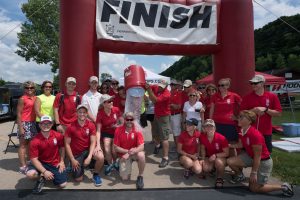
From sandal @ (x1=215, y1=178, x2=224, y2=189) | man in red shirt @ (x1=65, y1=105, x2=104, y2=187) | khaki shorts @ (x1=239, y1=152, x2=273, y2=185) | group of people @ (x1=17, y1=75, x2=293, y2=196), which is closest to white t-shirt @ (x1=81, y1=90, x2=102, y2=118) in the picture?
group of people @ (x1=17, y1=75, x2=293, y2=196)

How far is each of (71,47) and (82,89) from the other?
830mm

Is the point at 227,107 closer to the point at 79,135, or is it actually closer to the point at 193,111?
the point at 193,111

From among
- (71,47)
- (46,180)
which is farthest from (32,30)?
(46,180)

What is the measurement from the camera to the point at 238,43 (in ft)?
21.5

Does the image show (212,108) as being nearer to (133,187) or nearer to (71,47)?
(133,187)

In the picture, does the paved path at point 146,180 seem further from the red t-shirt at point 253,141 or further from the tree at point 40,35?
the tree at point 40,35

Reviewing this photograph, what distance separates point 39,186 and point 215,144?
8.57 ft

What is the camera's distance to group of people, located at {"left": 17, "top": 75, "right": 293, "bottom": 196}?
4.45 metres

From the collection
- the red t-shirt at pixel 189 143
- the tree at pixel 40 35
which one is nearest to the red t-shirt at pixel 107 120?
the red t-shirt at pixel 189 143

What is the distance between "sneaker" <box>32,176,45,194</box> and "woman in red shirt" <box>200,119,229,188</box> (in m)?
2.37

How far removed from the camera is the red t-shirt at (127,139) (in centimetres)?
491

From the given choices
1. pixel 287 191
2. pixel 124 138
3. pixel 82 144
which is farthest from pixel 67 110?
pixel 287 191

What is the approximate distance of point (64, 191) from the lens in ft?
14.7

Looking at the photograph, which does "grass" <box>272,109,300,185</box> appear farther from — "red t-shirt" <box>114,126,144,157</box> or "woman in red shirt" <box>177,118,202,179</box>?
"red t-shirt" <box>114,126,144,157</box>
